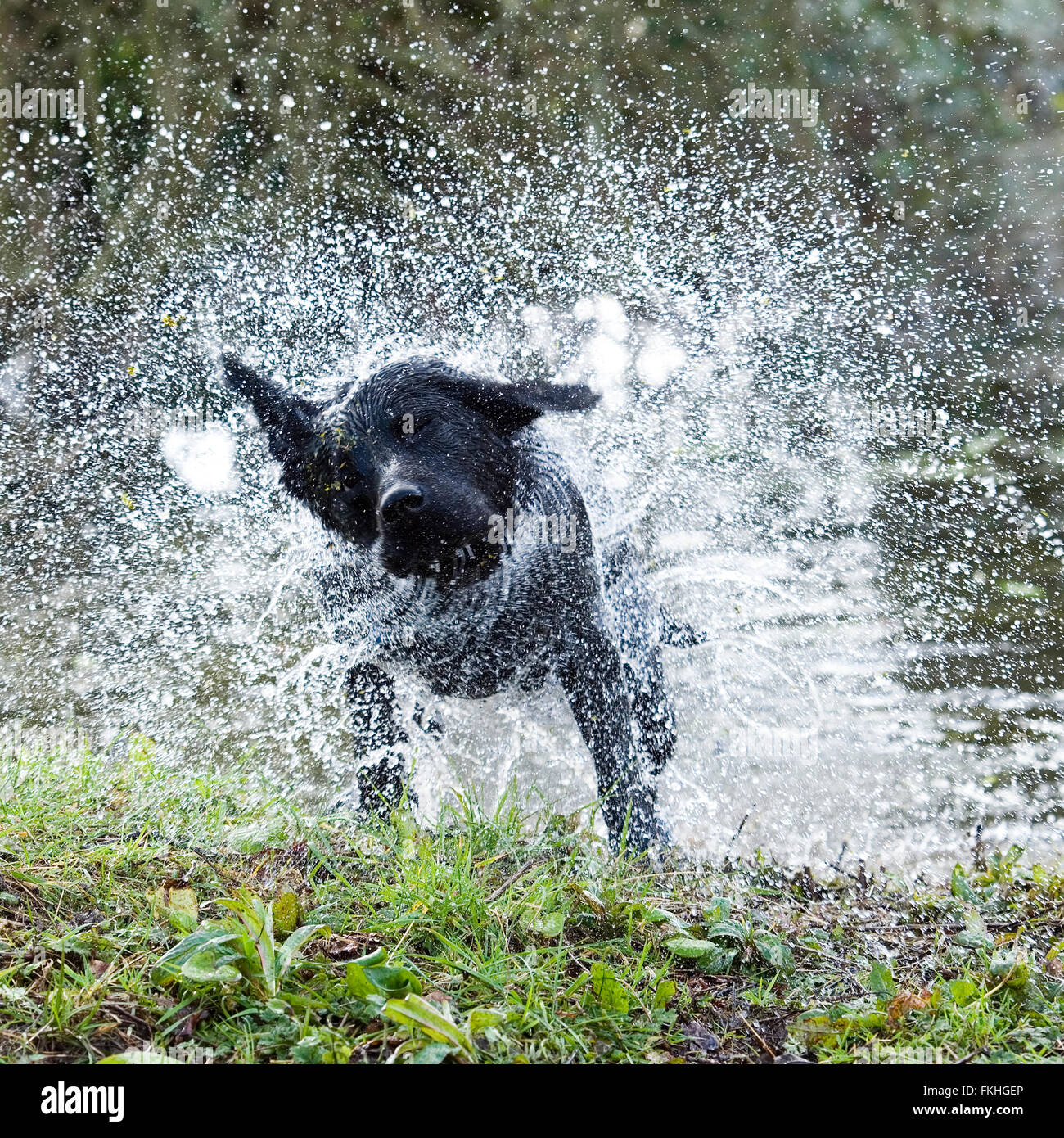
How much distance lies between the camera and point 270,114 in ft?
15.8

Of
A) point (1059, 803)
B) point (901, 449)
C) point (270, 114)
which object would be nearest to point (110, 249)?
point (270, 114)

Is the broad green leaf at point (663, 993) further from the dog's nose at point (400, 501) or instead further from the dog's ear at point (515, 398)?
the dog's ear at point (515, 398)

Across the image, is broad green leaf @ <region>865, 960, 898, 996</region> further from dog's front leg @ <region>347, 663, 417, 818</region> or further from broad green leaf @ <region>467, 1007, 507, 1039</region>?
dog's front leg @ <region>347, 663, 417, 818</region>

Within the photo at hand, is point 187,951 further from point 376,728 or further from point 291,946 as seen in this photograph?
point 376,728

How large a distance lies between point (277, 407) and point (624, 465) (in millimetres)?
2292

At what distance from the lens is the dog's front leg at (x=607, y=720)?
10.3 ft

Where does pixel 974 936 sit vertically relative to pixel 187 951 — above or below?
below

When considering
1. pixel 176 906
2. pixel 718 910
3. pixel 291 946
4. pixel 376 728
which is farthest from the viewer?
pixel 376 728

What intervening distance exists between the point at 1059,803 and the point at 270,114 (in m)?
5.96

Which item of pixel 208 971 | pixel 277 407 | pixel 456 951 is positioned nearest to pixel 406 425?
pixel 277 407

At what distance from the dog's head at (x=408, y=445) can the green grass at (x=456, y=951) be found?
3.73 feet

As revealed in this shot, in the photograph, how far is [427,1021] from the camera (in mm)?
1238

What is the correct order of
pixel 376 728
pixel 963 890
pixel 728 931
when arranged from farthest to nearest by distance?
pixel 376 728 < pixel 963 890 < pixel 728 931
